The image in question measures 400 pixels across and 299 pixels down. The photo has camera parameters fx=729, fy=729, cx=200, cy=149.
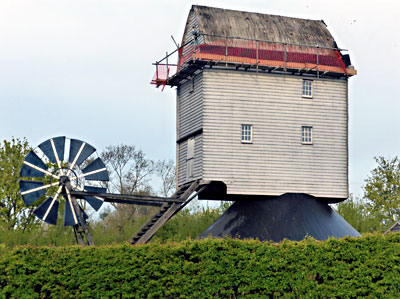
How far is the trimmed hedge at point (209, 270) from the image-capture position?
2817 cm

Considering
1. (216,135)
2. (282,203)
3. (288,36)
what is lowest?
(282,203)

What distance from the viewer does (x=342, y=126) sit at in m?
40.0

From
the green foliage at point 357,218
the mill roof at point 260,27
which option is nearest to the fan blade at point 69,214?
the mill roof at point 260,27

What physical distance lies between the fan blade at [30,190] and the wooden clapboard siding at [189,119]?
26.7 ft

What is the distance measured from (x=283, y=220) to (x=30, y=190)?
12.5 metres

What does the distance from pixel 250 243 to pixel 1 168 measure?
2421 centimetres

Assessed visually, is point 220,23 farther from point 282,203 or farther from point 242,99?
point 282,203

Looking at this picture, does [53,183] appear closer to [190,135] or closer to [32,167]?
[32,167]

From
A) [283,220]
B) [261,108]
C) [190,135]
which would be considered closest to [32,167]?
[190,135]

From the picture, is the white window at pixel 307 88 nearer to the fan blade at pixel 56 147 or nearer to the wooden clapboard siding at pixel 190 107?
the wooden clapboard siding at pixel 190 107

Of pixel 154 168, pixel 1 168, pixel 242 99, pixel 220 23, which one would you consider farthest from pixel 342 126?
pixel 154 168

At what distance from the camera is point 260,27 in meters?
40.2

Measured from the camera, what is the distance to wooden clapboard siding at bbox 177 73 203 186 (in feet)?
→ 125

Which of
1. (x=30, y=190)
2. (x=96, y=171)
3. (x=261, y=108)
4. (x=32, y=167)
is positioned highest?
(x=261, y=108)
